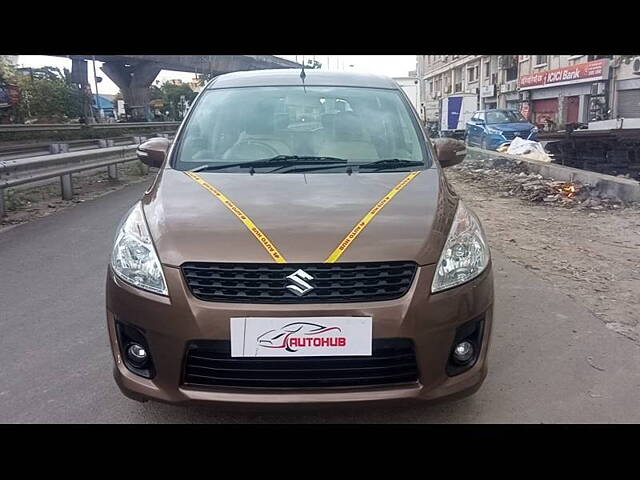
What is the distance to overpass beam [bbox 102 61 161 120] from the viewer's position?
46.6 meters

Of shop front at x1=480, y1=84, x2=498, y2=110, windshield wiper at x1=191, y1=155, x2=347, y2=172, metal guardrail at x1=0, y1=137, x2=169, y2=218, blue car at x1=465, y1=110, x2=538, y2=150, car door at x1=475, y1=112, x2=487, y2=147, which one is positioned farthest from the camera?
shop front at x1=480, y1=84, x2=498, y2=110

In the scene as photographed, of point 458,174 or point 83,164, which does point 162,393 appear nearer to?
point 83,164

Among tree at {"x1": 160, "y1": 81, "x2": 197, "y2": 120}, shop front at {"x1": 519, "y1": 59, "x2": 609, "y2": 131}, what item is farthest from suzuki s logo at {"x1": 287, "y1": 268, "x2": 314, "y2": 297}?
tree at {"x1": 160, "y1": 81, "x2": 197, "y2": 120}

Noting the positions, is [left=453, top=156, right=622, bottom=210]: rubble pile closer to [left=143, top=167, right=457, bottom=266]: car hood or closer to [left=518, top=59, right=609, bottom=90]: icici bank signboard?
[left=143, top=167, right=457, bottom=266]: car hood

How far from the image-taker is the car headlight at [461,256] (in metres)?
2.42

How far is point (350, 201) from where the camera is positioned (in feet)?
9.22

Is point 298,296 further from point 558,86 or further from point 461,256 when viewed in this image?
point 558,86

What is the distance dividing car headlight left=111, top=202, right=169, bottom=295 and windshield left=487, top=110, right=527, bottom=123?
64.3 ft

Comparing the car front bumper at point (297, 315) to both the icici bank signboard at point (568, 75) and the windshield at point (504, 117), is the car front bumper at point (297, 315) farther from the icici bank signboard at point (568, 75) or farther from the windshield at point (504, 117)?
the icici bank signboard at point (568, 75)

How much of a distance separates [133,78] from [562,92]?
112 ft

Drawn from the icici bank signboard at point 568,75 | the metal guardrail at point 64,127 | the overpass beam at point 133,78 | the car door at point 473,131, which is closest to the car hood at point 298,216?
the car door at point 473,131

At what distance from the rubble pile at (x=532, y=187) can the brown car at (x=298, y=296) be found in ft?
22.2

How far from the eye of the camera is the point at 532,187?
33.2ft

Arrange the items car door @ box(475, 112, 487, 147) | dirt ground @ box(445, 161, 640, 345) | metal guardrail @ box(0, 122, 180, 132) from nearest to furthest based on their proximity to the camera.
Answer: dirt ground @ box(445, 161, 640, 345), car door @ box(475, 112, 487, 147), metal guardrail @ box(0, 122, 180, 132)
